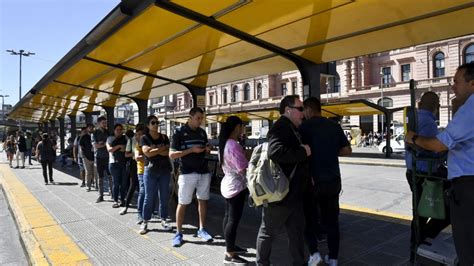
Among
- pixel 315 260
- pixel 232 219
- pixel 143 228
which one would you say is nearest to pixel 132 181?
pixel 143 228

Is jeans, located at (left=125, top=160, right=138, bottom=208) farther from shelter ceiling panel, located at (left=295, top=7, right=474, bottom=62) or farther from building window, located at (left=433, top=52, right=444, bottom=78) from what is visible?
building window, located at (left=433, top=52, right=444, bottom=78)

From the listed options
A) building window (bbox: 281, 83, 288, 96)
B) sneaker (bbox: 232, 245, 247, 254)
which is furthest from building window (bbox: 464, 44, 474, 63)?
sneaker (bbox: 232, 245, 247, 254)

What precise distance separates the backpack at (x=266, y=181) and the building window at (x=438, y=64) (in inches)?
1705

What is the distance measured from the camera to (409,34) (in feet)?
15.9

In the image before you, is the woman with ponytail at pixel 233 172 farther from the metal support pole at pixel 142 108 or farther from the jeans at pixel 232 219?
the metal support pole at pixel 142 108

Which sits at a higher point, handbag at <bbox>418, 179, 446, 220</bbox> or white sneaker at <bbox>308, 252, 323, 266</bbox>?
handbag at <bbox>418, 179, 446, 220</bbox>

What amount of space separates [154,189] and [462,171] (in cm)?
422

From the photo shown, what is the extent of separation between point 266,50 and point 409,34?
2056 mm

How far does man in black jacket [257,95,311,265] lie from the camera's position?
3.26 metres

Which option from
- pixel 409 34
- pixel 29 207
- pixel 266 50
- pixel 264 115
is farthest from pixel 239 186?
pixel 264 115

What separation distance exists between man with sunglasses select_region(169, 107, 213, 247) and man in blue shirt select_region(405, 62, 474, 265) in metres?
2.92

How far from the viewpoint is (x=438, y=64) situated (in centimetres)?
4019

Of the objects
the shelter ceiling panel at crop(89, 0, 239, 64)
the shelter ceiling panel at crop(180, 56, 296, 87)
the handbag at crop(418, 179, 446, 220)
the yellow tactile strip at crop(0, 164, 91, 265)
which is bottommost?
the yellow tactile strip at crop(0, 164, 91, 265)

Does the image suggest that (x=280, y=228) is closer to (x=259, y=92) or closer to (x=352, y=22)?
(x=352, y=22)
